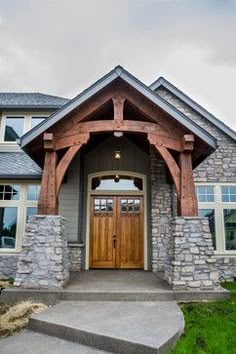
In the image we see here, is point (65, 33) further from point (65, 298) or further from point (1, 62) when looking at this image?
point (65, 298)

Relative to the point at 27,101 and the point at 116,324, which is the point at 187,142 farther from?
the point at 27,101

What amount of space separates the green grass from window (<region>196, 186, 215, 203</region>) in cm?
365

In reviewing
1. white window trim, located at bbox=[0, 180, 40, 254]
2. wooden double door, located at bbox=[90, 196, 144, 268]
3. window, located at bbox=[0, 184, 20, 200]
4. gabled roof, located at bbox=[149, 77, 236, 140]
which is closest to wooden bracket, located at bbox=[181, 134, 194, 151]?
wooden double door, located at bbox=[90, 196, 144, 268]

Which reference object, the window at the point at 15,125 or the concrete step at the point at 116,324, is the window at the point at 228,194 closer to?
the concrete step at the point at 116,324

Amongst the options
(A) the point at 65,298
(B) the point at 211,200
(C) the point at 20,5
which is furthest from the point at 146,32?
(A) the point at 65,298

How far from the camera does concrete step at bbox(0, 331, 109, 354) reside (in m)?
3.48

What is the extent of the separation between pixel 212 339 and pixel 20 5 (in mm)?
11159

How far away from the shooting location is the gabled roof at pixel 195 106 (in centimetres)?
911

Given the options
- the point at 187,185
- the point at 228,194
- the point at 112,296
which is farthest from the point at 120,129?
the point at 228,194

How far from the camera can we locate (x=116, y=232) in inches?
339

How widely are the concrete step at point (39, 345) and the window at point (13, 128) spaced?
6922mm

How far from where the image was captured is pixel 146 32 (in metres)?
12.5

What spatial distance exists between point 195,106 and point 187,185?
4.38m

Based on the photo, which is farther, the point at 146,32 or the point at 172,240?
the point at 146,32
